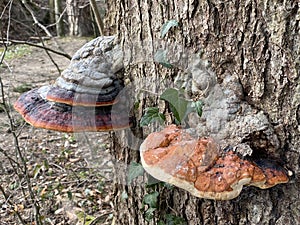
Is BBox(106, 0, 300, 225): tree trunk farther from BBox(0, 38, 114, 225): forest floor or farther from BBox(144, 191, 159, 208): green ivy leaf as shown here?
BBox(0, 38, 114, 225): forest floor

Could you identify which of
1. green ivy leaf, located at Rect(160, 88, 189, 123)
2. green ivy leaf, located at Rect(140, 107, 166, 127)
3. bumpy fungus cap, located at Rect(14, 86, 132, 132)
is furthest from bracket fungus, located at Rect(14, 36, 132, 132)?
green ivy leaf, located at Rect(160, 88, 189, 123)

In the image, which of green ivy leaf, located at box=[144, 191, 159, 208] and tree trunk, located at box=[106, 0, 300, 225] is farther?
green ivy leaf, located at box=[144, 191, 159, 208]

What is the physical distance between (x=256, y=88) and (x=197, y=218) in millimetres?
664

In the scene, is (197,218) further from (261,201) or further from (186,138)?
(186,138)

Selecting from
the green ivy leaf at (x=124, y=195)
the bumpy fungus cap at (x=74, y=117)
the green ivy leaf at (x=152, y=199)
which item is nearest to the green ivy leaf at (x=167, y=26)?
the bumpy fungus cap at (x=74, y=117)

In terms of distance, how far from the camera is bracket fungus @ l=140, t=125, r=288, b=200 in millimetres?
1166

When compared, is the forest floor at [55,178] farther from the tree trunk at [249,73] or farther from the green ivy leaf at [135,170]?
the tree trunk at [249,73]

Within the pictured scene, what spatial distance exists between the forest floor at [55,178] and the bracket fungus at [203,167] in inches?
67.5

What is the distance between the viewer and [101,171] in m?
4.27

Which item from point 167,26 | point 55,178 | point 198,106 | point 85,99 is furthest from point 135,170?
point 55,178

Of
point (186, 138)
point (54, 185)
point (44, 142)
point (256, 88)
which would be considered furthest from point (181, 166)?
point (44, 142)

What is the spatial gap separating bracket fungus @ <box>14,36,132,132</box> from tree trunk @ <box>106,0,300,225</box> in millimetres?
226

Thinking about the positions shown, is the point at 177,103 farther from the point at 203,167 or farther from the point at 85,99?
the point at 85,99

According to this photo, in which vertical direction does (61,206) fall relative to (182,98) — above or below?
below
